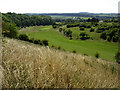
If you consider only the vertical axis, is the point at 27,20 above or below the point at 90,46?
above

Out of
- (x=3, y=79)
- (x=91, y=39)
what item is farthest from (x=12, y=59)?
(x=91, y=39)

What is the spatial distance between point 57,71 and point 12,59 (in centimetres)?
127

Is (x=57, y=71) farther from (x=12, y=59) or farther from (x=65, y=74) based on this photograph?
(x=12, y=59)

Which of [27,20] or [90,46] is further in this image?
[27,20]

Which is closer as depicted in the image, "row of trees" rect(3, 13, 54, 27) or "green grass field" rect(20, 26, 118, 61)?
"green grass field" rect(20, 26, 118, 61)

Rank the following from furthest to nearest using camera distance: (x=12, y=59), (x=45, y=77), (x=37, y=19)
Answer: (x=37, y=19) < (x=12, y=59) < (x=45, y=77)

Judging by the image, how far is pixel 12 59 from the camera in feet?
9.91

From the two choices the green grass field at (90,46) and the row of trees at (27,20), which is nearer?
the green grass field at (90,46)

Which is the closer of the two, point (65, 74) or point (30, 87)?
point (30, 87)

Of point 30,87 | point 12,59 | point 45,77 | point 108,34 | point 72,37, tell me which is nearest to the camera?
point 30,87

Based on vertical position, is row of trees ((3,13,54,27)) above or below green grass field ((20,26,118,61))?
above

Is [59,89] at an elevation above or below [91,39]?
above

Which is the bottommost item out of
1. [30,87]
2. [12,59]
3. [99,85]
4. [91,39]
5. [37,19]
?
[91,39]

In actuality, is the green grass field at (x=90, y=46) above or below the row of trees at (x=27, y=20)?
below
